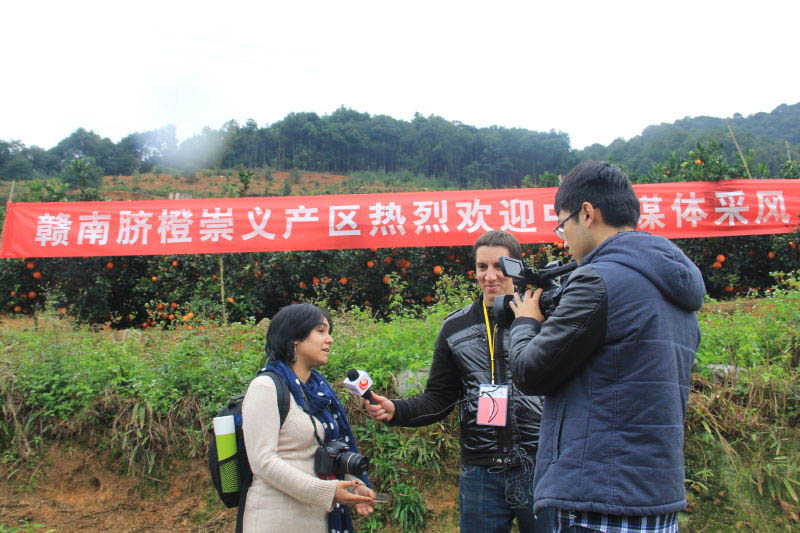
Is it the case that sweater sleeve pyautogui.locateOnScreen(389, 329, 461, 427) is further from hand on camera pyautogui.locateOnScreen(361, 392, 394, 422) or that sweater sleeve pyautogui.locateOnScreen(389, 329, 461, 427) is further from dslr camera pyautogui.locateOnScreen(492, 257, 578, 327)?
dslr camera pyautogui.locateOnScreen(492, 257, 578, 327)

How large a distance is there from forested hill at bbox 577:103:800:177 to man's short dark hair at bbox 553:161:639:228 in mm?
14736

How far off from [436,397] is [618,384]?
45.4 inches

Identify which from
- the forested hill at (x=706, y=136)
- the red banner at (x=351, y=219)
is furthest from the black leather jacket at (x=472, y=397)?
the forested hill at (x=706, y=136)

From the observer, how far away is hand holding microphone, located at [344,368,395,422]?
2340 millimetres

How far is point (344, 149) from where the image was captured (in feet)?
154

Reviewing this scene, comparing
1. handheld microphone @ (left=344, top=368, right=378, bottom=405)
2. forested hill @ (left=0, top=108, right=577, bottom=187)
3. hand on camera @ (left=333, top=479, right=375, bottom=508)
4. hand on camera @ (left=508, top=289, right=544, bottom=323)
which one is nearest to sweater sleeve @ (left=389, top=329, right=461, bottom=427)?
handheld microphone @ (left=344, top=368, right=378, bottom=405)

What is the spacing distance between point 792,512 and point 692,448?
0.62m

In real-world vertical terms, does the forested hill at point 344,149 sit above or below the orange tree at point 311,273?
above

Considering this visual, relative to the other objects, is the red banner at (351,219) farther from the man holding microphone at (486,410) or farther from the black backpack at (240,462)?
the black backpack at (240,462)

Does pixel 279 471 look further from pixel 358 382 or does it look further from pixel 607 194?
pixel 607 194

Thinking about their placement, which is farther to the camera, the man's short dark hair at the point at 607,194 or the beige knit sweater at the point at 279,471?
the beige knit sweater at the point at 279,471

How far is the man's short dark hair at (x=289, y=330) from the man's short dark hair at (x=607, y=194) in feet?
4.15

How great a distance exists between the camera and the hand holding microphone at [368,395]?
7.68 feet

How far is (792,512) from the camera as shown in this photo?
3.50m
